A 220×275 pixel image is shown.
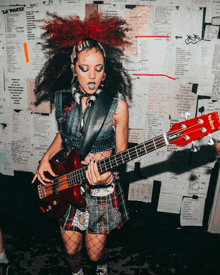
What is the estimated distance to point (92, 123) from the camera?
1.38 m

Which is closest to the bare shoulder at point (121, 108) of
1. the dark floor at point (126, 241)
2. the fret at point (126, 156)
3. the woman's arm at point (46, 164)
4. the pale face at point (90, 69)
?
the pale face at point (90, 69)

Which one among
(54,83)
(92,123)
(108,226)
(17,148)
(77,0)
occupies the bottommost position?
(108,226)

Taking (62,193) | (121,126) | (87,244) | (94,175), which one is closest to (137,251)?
(87,244)

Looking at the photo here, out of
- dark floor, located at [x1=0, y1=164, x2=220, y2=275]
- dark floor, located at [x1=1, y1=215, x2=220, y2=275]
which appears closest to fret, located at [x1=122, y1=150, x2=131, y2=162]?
dark floor, located at [x1=0, y1=164, x2=220, y2=275]

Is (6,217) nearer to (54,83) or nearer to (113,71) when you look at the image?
(54,83)

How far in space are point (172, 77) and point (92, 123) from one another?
35.4 inches

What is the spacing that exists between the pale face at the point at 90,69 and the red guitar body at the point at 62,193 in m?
0.45

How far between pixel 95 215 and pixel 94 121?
667 mm

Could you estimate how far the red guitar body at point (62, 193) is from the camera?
1.39 m

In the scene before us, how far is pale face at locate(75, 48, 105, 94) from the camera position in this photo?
1.32m

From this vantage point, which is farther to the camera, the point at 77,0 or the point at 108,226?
the point at 77,0

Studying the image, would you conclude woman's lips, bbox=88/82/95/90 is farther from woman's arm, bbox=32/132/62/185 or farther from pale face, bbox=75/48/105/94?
woman's arm, bbox=32/132/62/185

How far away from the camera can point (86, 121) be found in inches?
55.7

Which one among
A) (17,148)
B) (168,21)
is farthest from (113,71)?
(17,148)
